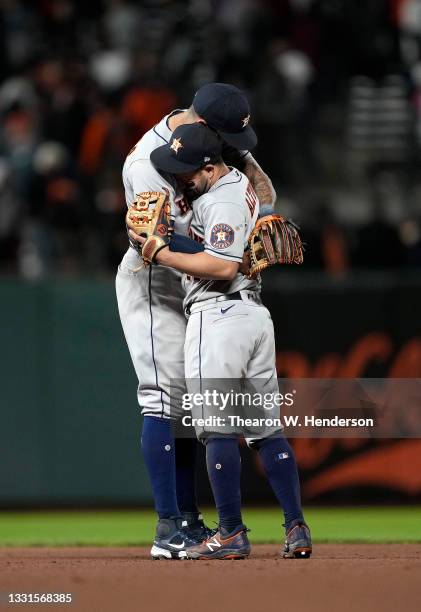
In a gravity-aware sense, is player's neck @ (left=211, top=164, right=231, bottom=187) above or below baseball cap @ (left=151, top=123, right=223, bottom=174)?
below

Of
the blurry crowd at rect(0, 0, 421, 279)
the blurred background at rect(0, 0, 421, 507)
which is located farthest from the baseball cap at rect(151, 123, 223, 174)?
the blurry crowd at rect(0, 0, 421, 279)

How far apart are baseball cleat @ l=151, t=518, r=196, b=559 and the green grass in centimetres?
118

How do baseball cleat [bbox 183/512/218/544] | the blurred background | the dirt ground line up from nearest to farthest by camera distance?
the dirt ground, baseball cleat [bbox 183/512/218/544], the blurred background

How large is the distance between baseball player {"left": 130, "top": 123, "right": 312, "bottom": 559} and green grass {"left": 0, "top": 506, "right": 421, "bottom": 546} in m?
1.40

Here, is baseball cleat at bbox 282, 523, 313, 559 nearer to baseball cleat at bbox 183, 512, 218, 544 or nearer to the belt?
baseball cleat at bbox 183, 512, 218, 544

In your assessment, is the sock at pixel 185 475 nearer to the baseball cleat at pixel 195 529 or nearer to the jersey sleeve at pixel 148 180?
the baseball cleat at pixel 195 529

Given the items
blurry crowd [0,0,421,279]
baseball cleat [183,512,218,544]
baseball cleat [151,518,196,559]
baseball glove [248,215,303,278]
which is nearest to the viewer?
baseball glove [248,215,303,278]

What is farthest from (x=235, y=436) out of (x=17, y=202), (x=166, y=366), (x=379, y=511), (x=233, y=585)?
(x=17, y=202)

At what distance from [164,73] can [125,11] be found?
130cm

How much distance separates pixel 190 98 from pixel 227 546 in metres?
6.49

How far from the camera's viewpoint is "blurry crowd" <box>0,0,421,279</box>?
10.3 m

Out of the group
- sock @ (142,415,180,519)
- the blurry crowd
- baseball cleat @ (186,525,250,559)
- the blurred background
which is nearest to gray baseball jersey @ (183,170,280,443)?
sock @ (142,415,180,519)

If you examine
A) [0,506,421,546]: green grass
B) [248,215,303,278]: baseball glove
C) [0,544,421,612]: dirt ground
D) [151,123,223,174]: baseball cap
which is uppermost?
[151,123,223,174]: baseball cap

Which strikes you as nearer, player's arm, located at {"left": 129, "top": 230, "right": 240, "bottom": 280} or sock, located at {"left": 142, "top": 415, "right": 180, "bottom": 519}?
player's arm, located at {"left": 129, "top": 230, "right": 240, "bottom": 280}
